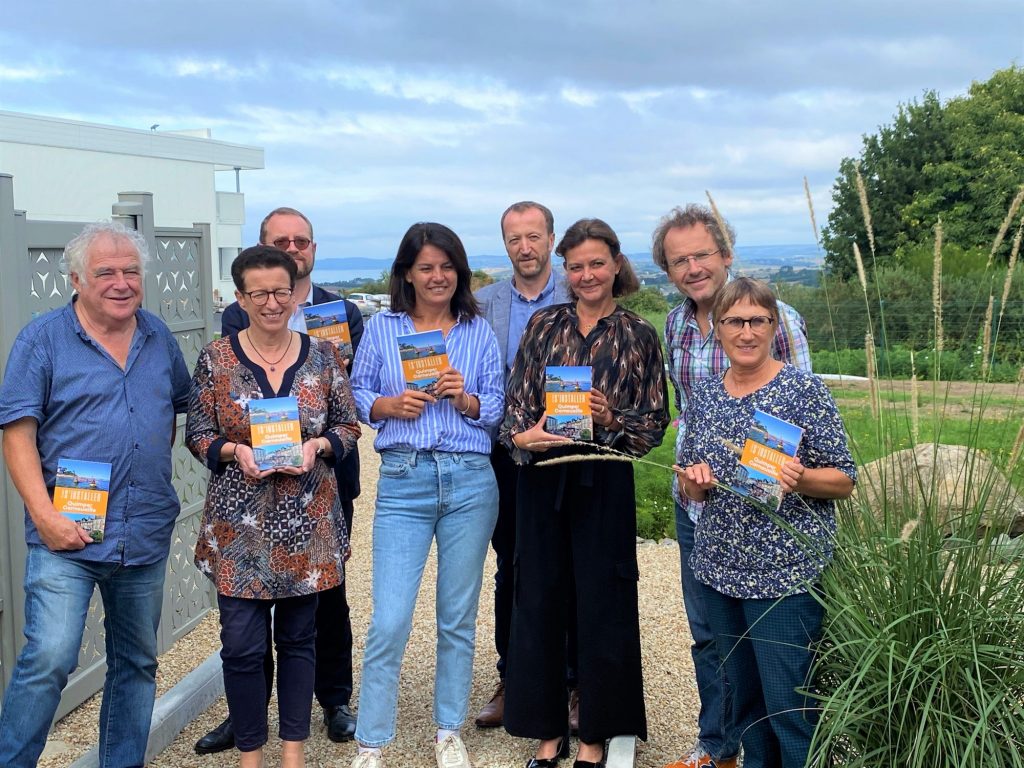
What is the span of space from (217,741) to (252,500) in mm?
1382

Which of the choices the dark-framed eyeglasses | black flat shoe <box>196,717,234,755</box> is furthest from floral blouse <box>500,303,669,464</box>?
black flat shoe <box>196,717,234,755</box>

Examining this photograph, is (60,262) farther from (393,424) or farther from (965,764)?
(965,764)

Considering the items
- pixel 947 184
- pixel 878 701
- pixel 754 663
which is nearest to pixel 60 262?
pixel 754 663

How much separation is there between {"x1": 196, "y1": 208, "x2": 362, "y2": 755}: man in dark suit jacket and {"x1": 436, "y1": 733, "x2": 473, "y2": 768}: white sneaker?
560 mm

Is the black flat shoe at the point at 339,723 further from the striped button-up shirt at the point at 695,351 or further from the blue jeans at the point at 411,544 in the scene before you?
the striped button-up shirt at the point at 695,351

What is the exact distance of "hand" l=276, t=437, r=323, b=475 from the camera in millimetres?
3639

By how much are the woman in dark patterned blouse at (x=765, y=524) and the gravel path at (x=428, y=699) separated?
1.13 m

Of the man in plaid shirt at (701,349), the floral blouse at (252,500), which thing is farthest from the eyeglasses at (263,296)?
the man in plaid shirt at (701,349)

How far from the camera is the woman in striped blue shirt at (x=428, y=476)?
4035mm

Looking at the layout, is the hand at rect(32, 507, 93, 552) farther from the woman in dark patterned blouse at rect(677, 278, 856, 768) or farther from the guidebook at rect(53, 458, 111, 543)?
the woman in dark patterned blouse at rect(677, 278, 856, 768)

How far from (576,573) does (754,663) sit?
81cm

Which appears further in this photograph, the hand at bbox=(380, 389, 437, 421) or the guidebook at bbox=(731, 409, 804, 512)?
the hand at bbox=(380, 389, 437, 421)

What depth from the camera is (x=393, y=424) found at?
160 inches

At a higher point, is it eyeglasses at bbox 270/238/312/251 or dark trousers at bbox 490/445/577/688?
eyeglasses at bbox 270/238/312/251
